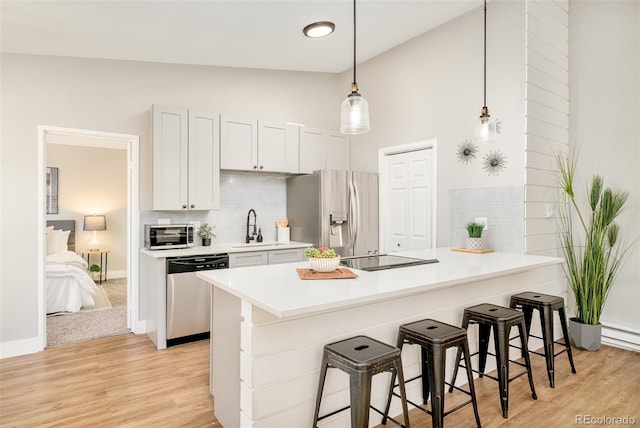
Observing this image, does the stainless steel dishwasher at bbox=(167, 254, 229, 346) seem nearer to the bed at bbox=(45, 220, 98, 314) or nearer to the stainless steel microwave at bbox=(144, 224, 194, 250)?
the stainless steel microwave at bbox=(144, 224, 194, 250)

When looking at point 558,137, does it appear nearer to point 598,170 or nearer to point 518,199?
point 598,170

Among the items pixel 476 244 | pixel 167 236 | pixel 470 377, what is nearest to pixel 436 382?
pixel 470 377

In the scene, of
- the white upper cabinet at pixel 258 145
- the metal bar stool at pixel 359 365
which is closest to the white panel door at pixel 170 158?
the white upper cabinet at pixel 258 145

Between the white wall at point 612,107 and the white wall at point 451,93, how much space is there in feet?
3.01

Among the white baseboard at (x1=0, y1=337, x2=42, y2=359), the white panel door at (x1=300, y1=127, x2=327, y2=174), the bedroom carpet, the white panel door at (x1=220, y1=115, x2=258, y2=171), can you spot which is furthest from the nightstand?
the white panel door at (x1=300, y1=127, x2=327, y2=174)

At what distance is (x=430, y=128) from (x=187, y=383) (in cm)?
342

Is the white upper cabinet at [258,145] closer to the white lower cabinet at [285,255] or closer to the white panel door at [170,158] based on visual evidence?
the white panel door at [170,158]

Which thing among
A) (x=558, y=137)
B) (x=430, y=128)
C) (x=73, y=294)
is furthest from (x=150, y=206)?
(x=558, y=137)

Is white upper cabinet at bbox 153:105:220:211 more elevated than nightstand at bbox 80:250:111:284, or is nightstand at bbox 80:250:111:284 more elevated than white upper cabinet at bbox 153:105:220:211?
white upper cabinet at bbox 153:105:220:211

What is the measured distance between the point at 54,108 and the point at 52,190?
11.9ft

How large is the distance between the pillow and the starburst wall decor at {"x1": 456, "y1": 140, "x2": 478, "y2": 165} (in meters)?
6.02

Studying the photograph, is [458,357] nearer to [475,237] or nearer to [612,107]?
[475,237]

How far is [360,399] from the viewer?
1.62 metres

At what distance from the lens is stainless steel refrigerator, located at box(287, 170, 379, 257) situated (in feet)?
14.1
